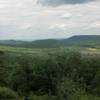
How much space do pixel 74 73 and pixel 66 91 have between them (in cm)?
2380

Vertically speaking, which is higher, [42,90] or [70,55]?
[70,55]

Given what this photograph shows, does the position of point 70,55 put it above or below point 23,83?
above

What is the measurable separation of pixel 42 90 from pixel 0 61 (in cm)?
1691

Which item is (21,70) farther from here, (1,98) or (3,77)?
(1,98)

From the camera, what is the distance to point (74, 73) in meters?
90.2

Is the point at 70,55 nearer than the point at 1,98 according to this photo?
No

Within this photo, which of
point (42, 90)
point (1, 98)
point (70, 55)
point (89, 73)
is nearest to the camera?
point (1, 98)

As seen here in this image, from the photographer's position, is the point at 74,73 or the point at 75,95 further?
the point at 74,73

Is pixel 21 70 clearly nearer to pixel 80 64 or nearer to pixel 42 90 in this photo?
pixel 42 90

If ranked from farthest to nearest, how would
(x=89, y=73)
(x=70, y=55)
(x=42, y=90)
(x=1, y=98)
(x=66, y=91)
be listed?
(x=70, y=55), (x=89, y=73), (x=42, y=90), (x=66, y=91), (x=1, y=98)

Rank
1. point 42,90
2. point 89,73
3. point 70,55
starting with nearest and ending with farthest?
point 42,90 → point 89,73 → point 70,55

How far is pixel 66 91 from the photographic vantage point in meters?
66.7

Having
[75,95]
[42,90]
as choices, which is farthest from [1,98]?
[42,90]

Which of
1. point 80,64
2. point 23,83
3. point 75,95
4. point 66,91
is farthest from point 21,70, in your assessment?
point 75,95
